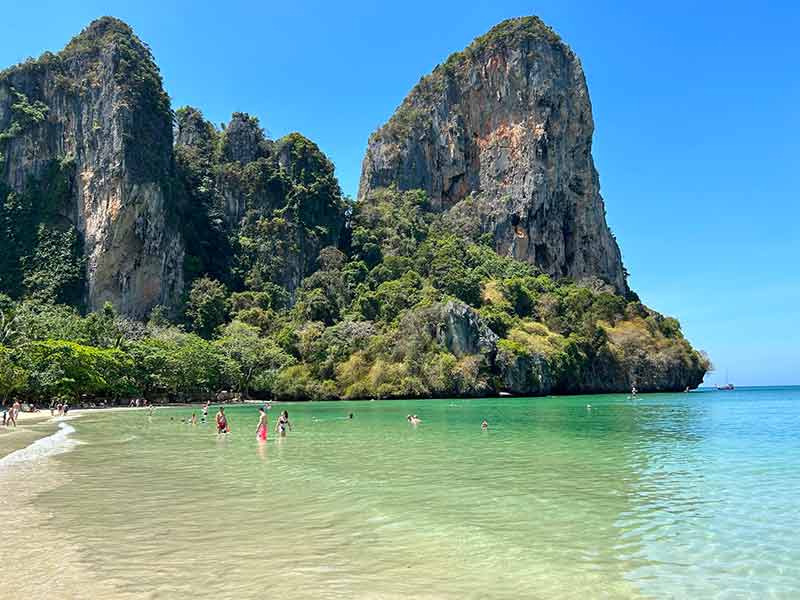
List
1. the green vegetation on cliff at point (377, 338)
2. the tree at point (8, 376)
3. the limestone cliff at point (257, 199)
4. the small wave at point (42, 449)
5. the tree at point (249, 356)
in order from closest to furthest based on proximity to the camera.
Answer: the small wave at point (42, 449) < the tree at point (8, 376) < the green vegetation on cliff at point (377, 338) < the tree at point (249, 356) < the limestone cliff at point (257, 199)

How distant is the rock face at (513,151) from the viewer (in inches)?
4906

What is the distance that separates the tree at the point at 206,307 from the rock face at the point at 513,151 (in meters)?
50.2

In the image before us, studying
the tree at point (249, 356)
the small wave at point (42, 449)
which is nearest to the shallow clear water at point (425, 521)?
the small wave at point (42, 449)

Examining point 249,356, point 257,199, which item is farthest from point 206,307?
point 257,199

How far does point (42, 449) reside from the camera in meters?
24.5

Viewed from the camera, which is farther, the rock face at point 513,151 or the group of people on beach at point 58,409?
the rock face at point 513,151

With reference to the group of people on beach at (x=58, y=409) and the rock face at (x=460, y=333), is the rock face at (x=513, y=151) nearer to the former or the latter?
the rock face at (x=460, y=333)

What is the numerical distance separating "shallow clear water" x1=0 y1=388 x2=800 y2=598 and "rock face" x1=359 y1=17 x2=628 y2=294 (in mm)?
104108

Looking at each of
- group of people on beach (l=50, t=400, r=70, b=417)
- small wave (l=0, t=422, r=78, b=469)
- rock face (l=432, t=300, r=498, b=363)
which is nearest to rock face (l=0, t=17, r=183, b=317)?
group of people on beach (l=50, t=400, r=70, b=417)

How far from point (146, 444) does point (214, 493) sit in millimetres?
13968

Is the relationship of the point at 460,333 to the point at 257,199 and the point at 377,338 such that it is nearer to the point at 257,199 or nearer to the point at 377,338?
the point at 377,338

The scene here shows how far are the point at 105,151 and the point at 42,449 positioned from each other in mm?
83810

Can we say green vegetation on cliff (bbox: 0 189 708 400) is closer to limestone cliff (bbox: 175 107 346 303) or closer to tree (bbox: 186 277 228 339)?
tree (bbox: 186 277 228 339)

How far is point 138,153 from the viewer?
98.2m
